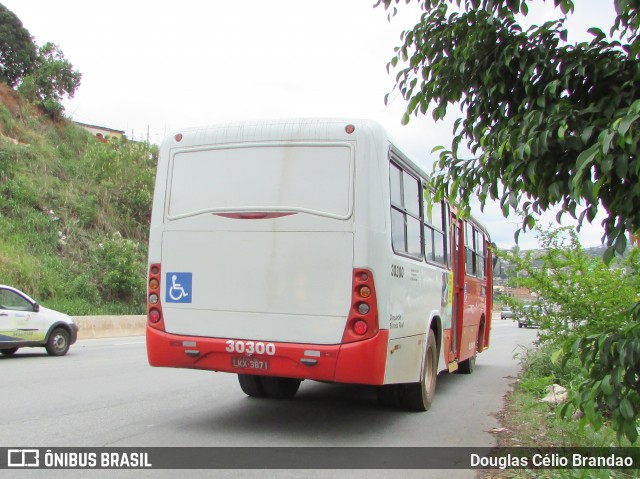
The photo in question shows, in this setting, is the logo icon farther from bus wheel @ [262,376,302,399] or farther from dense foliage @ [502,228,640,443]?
dense foliage @ [502,228,640,443]

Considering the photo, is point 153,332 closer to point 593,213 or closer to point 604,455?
point 604,455

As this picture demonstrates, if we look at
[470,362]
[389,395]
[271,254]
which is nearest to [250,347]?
[271,254]

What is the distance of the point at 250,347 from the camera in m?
6.53

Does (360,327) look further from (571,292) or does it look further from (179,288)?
(571,292)

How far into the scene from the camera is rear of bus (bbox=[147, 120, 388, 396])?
6.33 m

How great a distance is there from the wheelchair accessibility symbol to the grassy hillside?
16598mm

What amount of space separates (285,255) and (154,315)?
165 cm

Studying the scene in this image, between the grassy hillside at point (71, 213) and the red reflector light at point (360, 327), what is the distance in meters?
18.1

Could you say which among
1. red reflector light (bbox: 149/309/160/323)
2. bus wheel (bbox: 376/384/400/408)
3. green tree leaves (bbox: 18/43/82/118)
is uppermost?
green tree leaves (bbox: 18/43/82/118)

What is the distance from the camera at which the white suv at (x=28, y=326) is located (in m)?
13.5

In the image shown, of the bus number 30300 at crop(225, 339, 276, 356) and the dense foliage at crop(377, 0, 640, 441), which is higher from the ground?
the dense foliage at crop(377, 0, 640, 441)

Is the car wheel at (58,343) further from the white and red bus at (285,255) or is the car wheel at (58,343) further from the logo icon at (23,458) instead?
the logo icon at (23,458)

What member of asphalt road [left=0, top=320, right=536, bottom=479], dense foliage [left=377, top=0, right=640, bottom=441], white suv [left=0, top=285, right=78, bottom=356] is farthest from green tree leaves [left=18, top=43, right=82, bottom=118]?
dense foliage [left=377, top=0, right=640, bottom=441]

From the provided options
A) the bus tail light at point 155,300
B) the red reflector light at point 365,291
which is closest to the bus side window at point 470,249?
the red reflector light at point 365,291
